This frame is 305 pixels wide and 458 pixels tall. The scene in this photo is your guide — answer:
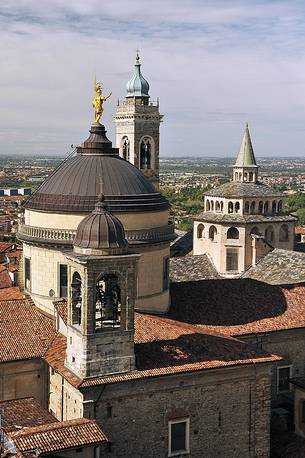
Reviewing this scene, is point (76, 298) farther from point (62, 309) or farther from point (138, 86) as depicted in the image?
point (138, 86)

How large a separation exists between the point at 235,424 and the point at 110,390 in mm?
4958

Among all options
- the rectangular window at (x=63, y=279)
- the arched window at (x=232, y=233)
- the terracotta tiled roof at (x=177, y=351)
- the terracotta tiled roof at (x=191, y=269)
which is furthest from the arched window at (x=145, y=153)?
the terracotta tiled roof at (x=177, y=351)

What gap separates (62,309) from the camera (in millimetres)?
24234

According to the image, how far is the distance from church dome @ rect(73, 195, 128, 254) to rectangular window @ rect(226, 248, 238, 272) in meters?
23.2

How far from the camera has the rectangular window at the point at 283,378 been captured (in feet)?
92.5

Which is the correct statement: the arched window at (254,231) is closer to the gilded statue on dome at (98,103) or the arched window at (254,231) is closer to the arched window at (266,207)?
the arched window at (266,207)

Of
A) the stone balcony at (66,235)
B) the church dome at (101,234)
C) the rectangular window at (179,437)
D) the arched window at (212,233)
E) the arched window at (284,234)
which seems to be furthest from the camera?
the arched window at (284,234)

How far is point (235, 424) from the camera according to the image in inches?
904

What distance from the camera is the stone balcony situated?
24812 millimetres

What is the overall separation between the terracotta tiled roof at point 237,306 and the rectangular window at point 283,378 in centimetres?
196

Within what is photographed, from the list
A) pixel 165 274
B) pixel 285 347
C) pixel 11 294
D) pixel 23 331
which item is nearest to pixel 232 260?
pixel 285 347

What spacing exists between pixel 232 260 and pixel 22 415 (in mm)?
25804

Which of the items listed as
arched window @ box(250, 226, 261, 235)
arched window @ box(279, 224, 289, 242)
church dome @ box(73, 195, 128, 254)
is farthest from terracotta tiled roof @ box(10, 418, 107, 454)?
arched window @ box(279, 224, 289, 242)

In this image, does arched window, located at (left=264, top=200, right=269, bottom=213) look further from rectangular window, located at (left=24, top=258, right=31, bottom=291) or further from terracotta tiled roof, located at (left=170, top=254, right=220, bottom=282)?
rectangular window, located at (left=24, top=258, right=31, bottom=291)
